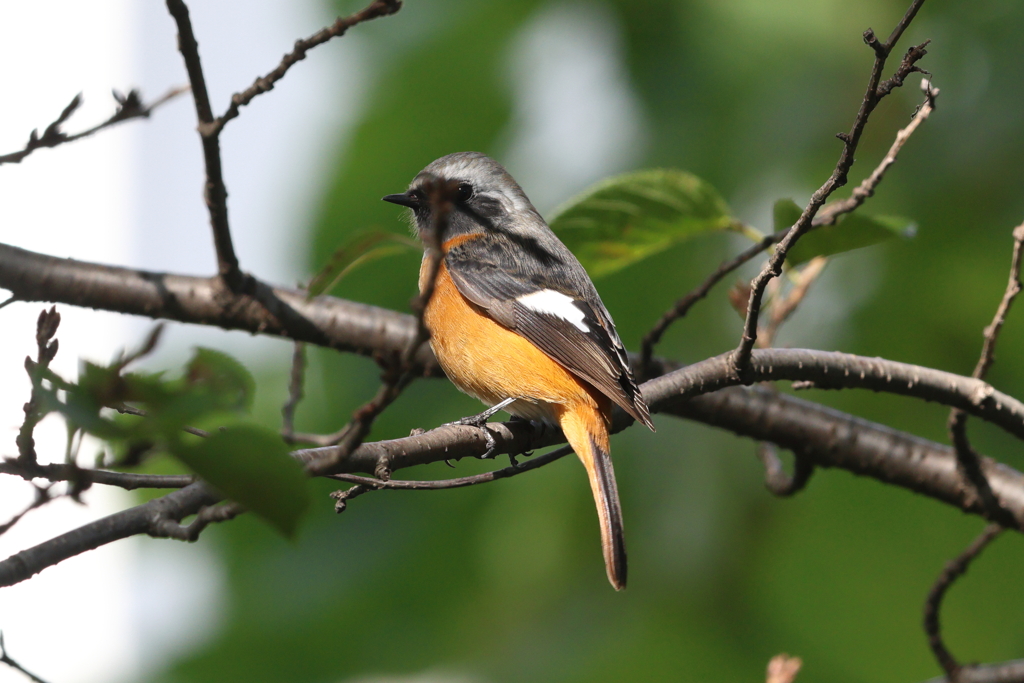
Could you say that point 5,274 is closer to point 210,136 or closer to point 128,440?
point 210,136

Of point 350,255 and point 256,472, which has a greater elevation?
point 350,255

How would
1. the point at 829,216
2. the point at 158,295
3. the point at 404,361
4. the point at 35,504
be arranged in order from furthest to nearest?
the point at 158,295 → the point at 829,216 → the point at 35,504 → the point at 404,361

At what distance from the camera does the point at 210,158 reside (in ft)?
6.15

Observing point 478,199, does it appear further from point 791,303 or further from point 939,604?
point 939,604

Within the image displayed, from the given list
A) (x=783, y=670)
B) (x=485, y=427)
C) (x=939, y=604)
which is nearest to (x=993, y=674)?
(x=939, y=604)

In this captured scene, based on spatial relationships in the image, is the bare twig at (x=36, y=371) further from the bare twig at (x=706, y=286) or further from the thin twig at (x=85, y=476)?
the bare twig at (x=706, y=286)

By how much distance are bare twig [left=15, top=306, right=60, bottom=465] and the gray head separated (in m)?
1.92

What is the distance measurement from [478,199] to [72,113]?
1777 mm

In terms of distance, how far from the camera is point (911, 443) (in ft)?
9.18

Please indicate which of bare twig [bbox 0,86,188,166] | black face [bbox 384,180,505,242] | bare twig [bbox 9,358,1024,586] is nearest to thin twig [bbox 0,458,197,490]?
bare twig [bbox 0,86,188,166]

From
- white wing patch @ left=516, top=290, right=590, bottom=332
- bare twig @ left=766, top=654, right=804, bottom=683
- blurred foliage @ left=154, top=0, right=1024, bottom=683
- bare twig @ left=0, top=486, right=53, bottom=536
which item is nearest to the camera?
bare twig @ left=0, top=486, right=53, bottom=536

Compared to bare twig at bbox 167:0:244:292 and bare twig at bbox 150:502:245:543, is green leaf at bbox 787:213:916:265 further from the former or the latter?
bare twig at bbox 150:502:245:543

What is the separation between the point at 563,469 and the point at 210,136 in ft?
9.61

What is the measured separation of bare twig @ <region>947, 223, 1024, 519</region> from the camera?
2088 millimetres
